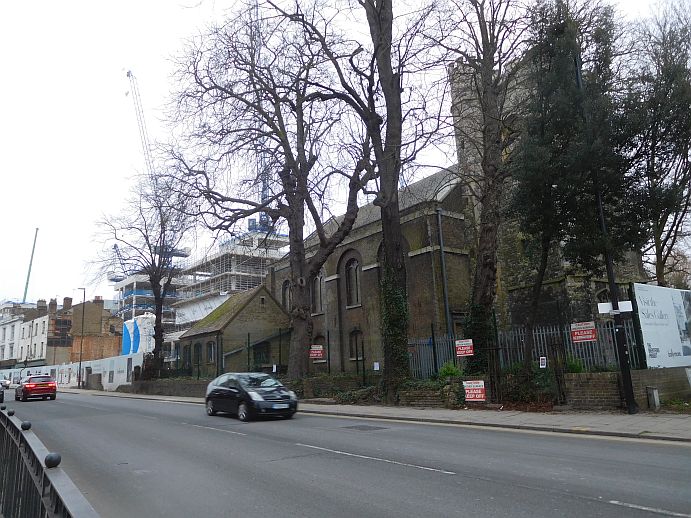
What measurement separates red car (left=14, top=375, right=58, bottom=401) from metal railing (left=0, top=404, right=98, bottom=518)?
29.6 metres

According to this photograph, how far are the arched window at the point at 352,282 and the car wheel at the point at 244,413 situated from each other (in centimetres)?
2089

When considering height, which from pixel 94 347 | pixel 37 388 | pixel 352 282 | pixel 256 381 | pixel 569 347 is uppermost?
pixel 352 282

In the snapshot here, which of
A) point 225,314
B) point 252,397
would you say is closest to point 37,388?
point 225,314

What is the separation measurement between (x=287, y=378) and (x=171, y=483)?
1789 centimetres

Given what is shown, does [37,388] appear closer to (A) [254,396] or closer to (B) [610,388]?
(A) [254,396]

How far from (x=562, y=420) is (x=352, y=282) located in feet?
82.8

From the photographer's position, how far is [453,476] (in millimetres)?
7602

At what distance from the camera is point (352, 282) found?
1502 inches

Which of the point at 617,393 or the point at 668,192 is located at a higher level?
the point at 668,192

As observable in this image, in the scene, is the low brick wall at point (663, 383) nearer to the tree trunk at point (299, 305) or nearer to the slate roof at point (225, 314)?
the tree trunk at point (299, 305)

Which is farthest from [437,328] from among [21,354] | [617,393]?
[21,354]

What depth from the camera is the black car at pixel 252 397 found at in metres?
16.3

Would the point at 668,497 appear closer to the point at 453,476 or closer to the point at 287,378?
the point at 453,476

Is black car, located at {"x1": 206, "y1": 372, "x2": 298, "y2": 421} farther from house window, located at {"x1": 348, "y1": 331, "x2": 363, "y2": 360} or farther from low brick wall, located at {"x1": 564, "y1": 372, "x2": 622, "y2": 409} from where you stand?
house window, located at {"x1": 348, "y1": 331, "x2": 363, "y2": 360}
